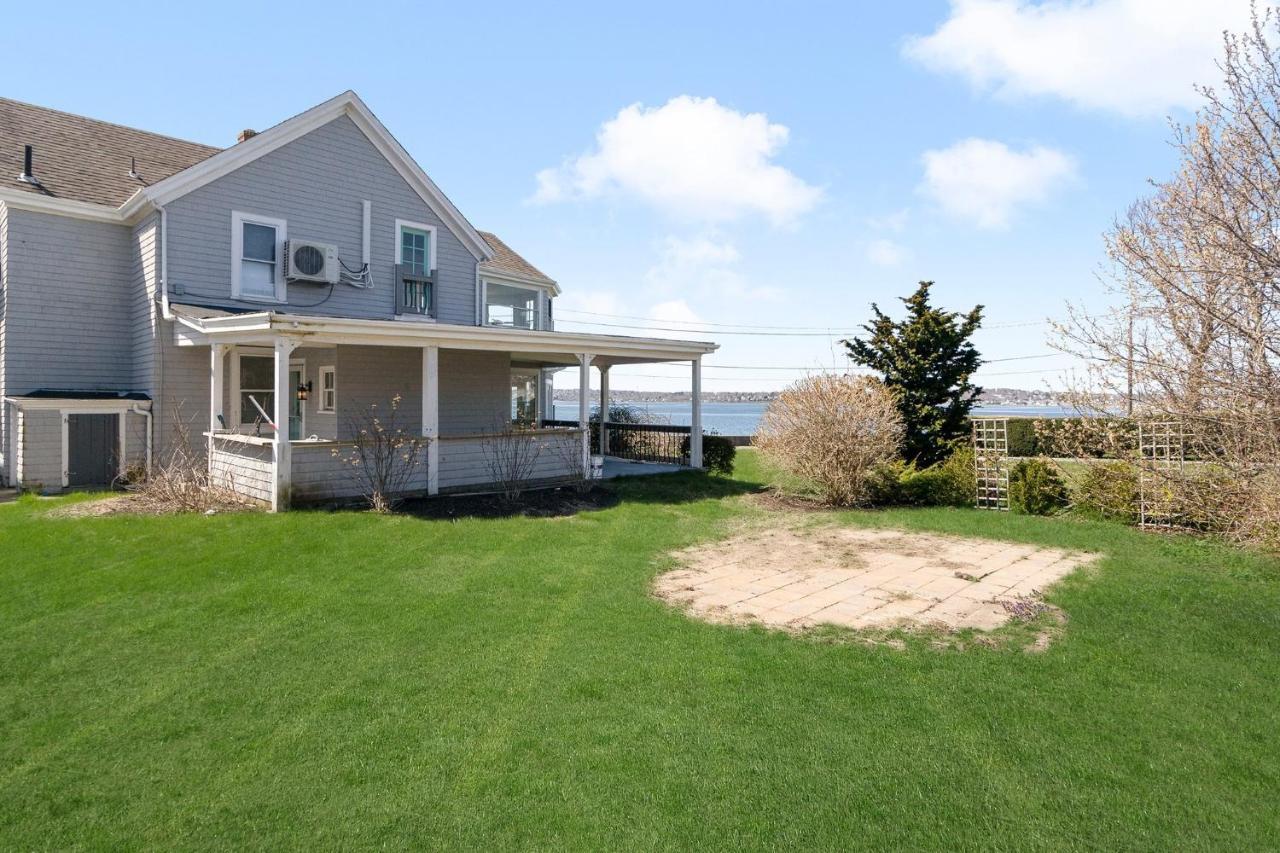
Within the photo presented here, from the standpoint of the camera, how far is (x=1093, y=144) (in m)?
11.5

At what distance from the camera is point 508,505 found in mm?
11336

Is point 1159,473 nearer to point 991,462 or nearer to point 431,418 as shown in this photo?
point 991,462

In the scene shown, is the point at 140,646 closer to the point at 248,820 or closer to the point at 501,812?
the point at 248,820

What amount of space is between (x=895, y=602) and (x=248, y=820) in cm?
541

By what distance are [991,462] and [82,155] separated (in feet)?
61.8

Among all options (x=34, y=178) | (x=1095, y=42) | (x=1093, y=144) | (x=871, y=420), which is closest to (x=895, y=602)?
(x=871, y=420)

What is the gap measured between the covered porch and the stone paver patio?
509 cm

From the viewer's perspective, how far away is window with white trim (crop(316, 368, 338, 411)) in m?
14.1

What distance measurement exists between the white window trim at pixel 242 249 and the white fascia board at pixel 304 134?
33.5 inches

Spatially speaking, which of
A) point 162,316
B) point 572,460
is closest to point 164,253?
point 162,316

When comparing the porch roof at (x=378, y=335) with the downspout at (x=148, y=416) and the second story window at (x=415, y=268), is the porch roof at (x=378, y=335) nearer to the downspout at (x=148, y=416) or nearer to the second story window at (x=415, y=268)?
A: the downspout at (x=148, y=416)

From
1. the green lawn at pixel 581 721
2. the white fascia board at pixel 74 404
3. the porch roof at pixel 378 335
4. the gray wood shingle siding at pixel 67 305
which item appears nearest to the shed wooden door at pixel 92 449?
the white fascia board at pixel 74 404

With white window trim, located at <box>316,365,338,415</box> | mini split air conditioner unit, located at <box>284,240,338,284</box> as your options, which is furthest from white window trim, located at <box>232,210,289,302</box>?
white window trim, located at <box>316,365,338,415</box>

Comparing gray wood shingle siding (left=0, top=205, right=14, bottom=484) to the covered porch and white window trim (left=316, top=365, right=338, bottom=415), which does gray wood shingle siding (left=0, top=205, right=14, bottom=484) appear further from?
white window trim (left=316, top=365, right=338, bottom=415)
